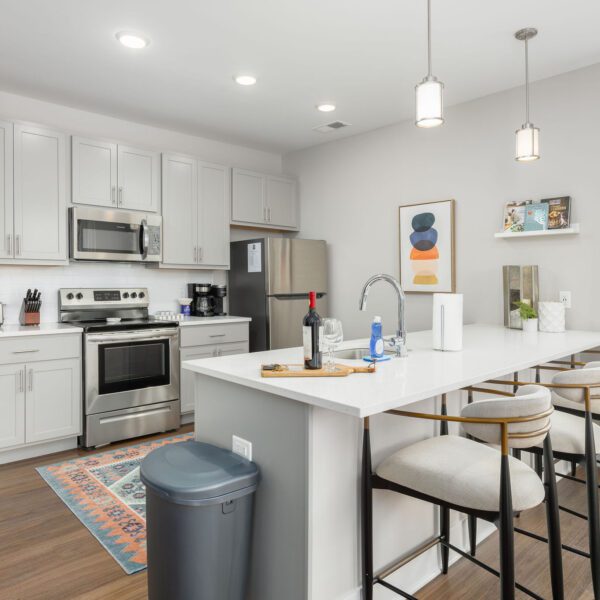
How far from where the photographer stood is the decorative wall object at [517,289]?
3.37 meters

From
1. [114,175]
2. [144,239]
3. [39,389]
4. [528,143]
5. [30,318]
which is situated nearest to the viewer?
[528,143]

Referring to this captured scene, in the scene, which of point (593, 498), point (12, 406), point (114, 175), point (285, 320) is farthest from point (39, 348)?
point (593, 498)

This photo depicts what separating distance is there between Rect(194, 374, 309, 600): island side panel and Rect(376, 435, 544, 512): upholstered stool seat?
330 mm

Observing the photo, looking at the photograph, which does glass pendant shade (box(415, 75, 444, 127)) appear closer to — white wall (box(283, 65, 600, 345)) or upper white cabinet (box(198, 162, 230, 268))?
white wall (box(283, 65, 600, 345))

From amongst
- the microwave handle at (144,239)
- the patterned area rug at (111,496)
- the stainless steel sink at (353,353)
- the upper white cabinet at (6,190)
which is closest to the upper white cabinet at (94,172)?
the microwave handle at (144,239)

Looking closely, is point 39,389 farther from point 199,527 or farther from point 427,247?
point 427,247

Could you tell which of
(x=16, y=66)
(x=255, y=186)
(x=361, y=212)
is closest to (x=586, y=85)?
(x=361, y=212)

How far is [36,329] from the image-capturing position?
3.39 m

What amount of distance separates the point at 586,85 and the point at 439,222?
4.33 feet

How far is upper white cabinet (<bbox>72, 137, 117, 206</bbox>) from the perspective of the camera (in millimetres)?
3715

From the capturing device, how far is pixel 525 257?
3.54m

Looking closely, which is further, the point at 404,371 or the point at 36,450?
the point at 36,450

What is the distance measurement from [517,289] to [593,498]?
72.1 inches

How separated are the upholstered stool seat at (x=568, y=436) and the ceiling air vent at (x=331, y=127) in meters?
3.12
